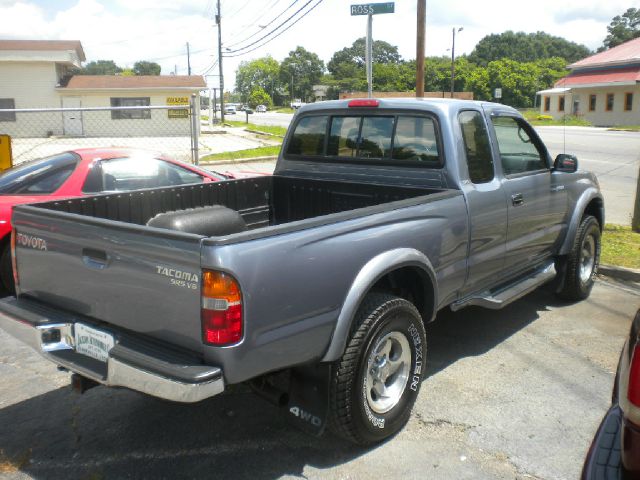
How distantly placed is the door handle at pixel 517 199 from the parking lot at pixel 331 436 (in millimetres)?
1167

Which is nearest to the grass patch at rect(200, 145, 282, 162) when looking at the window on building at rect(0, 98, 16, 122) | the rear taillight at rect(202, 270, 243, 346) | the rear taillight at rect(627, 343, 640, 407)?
the rear taillight at rect(202, 270, 243, 346)

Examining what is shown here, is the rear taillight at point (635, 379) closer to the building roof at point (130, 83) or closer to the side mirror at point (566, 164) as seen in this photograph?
the side mirror at point (566, 164)

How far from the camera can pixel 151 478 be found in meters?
3.27

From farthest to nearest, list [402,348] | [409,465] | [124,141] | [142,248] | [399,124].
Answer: [124,141]
[399,124]
[402,348]
[409,465]
[142,248]

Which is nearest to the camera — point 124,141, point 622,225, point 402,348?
point 402,348

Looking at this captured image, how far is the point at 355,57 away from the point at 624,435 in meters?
145

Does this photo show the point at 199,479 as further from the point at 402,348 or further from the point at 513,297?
the point at 513,297

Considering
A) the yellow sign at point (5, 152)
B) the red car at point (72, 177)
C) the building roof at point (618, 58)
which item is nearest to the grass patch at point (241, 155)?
the yellow sign at point (5, 152)

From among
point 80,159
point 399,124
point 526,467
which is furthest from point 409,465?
point 80,159

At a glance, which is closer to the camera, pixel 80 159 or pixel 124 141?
pixel 80 159

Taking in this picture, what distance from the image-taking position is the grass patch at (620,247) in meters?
7.20

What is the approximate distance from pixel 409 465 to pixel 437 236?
4.54 feet

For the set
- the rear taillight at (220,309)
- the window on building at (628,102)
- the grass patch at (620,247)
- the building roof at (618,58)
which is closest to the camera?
the rear taillight at (220,309)

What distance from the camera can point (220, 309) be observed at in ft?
8.80
